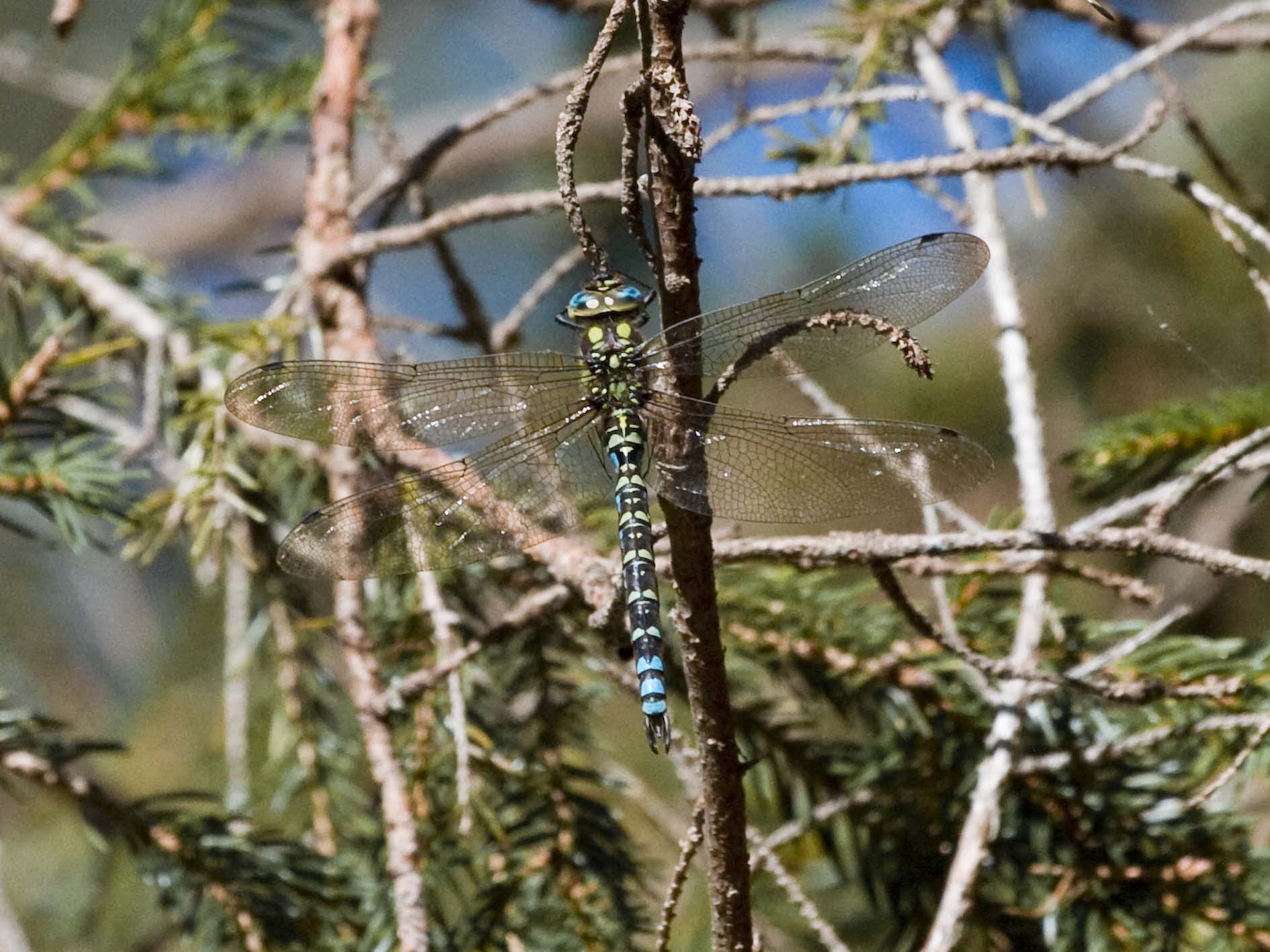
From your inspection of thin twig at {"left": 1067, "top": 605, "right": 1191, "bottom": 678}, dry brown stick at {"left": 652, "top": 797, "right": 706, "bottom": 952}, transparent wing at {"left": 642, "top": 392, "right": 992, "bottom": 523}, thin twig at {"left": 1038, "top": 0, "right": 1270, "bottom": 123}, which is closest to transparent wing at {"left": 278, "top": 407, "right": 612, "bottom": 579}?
transparent wing at {"left": 642, "top": 392, "right": 992, "bottom": 523}

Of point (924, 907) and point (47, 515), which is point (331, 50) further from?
point (924, 907)

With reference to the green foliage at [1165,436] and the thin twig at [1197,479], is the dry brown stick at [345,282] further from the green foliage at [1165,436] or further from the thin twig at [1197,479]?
the green foliage at [1165,436]

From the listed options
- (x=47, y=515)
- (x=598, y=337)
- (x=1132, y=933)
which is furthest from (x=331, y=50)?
(x=1132, y=933)

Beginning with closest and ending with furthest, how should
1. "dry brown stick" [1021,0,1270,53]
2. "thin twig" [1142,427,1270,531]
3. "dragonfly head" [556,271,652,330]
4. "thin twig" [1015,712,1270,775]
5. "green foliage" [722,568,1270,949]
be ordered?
"thin twig" [1142,427,1270,531], "thin twig" [1015,712,1270,775], "green foliage" [722,568,1270,949], "dragonfly head" [556,271,652,330], "dry brown stick" [1021,0,1270,53]

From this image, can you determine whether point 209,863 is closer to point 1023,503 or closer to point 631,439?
point 631,439

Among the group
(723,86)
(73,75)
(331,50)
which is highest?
(723,86)

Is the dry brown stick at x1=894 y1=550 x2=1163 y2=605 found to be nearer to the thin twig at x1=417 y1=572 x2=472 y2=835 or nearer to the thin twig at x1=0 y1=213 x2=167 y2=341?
the thin twig at x1=417 y1=572 x2=472 y2=835
